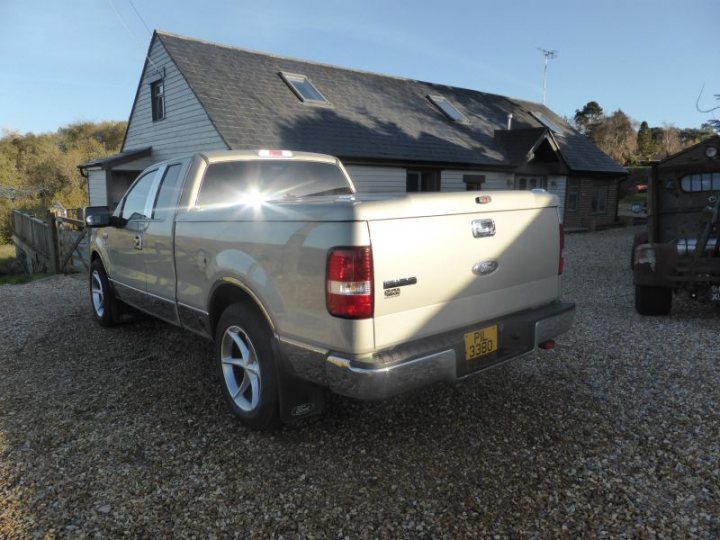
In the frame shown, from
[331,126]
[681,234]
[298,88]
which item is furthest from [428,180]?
[681,234]

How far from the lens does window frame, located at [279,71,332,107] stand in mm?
16156

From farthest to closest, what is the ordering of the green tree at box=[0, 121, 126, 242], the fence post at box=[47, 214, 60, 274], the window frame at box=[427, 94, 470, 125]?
1. the green tree at box=[0, 121, 126, 242]
2. the window frame at box=[427, 94, 470, 125]
3. the fence post at box=[47, 214, 60, 274]

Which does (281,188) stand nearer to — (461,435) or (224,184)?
(224,184)

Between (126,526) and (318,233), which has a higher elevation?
(318,233)

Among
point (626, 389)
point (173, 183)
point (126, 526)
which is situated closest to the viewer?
point (126, 526)

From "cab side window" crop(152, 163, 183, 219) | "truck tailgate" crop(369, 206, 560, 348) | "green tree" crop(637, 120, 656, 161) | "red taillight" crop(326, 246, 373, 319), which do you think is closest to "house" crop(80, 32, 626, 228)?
"cab side window" crop(152, 163, 183, 219)

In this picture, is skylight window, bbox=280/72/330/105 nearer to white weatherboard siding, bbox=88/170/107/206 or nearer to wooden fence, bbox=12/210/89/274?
white weatherboard siding, bbox=88/170/107/206

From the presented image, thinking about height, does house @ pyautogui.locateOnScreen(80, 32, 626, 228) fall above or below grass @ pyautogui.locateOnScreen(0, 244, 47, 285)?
above

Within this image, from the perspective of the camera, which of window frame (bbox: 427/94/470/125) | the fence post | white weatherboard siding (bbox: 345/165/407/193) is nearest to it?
the fence post

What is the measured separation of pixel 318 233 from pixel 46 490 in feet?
6.71

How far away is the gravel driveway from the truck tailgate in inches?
31.9

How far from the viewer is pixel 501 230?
320cm

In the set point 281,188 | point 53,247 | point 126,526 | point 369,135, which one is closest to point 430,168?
point 369,135

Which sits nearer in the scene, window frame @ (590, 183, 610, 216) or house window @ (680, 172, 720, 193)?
house window @ (680, 172, 720, 193)
